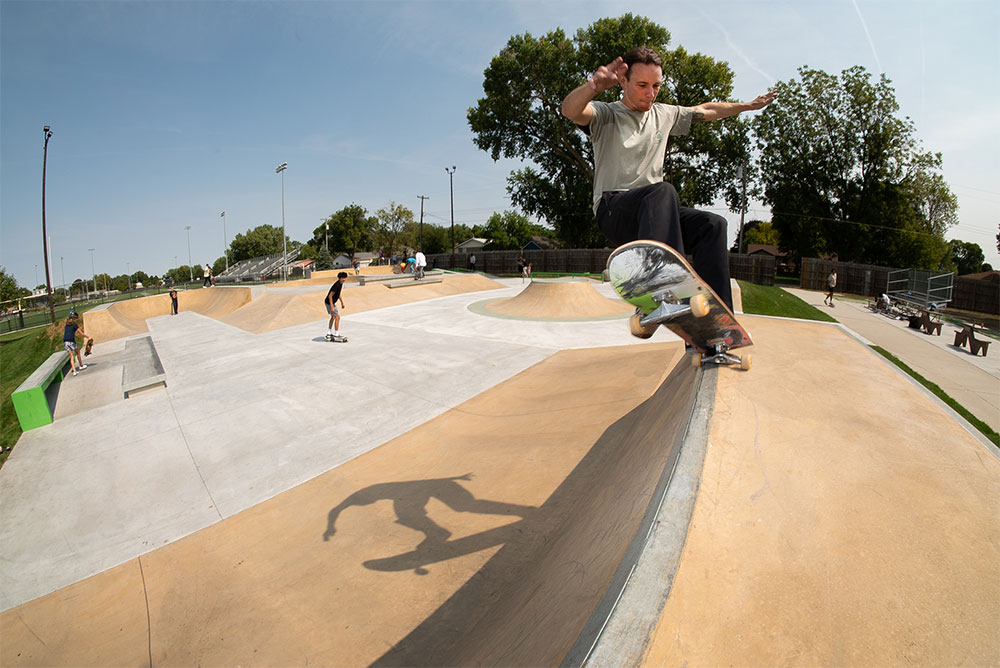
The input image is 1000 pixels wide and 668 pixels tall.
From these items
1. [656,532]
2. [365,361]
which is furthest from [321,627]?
[365,361]

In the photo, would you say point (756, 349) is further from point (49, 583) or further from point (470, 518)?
point (49, 583)

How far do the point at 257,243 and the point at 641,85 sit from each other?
106778mm

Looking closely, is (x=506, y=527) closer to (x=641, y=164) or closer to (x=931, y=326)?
(x=641, y=164)

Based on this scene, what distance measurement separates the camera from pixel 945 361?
450 inches

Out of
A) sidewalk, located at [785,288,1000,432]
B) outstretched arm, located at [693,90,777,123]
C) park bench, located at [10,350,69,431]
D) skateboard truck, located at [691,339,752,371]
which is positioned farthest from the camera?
sidewalk, located at [785,288,1000,432]

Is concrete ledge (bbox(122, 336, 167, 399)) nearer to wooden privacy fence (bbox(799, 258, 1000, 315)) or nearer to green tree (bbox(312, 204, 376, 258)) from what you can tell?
wooden privacy fence (bbox(799, 258, 1000, 315))

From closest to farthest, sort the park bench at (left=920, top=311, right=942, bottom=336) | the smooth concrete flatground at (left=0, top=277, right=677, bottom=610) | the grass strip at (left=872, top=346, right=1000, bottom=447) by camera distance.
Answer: the smooth concrete flatground at (left=0, top=277, right=677, bottom=610) → the grass strip at (left=872, top=346, right=1000, bottom=447) → the park bench at (left=920, top=311, right=942, bottom=336)

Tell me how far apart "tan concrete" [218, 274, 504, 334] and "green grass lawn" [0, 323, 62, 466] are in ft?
17.4

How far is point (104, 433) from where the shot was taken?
676cm

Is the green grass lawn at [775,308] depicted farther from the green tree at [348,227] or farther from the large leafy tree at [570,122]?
the green tree at [348,227]

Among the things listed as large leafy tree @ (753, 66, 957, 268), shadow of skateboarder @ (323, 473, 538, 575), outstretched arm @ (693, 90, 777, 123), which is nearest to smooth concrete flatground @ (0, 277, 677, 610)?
shadow of skateboarder @ (323, 473, 538, 575)

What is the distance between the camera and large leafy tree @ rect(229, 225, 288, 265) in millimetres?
93750

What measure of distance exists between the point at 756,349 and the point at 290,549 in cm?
493

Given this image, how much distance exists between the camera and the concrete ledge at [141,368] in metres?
8.52
